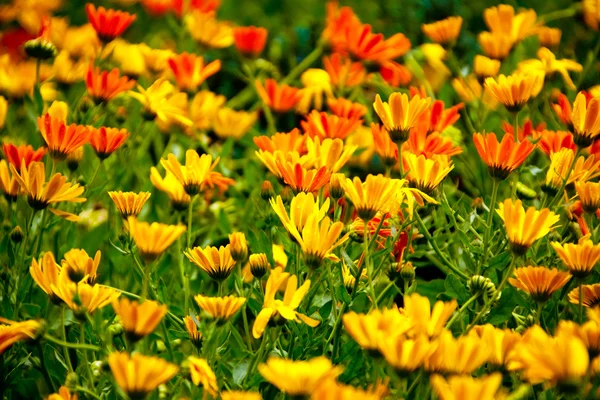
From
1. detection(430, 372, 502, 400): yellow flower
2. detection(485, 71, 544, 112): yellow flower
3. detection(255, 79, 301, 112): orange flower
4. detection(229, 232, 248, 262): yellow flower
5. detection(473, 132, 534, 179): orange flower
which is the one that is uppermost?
detection(485, 71, 544, 112): yellow flower

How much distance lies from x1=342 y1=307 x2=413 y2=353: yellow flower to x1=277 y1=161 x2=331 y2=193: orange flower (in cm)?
32

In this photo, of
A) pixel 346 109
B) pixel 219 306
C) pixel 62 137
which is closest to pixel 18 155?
pixel 62 137

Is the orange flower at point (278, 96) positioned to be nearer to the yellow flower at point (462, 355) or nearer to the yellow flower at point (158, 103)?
the yellow flower at point (158, 103)

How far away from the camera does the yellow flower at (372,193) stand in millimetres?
1079

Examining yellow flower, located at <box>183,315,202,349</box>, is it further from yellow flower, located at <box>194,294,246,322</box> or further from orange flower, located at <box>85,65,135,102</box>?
orange flower, located at <box>85,65,135,102</box>

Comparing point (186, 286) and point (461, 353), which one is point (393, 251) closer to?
point (186, 286)

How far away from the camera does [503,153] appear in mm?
1148

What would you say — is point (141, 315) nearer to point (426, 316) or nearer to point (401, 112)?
point (426, 316)

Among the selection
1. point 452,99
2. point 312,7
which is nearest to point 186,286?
point 452,99

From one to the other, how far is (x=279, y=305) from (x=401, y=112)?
0.36 metres

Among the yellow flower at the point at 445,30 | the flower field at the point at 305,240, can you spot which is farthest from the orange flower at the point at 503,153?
the yellow flower at the point at 445,30

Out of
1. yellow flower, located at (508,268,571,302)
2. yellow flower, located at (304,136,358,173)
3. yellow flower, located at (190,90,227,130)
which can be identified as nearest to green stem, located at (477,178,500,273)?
yellow flower, located at (508,268,571,302)

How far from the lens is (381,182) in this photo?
108cm

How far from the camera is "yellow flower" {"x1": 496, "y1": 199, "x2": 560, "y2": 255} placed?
40.1 inches
